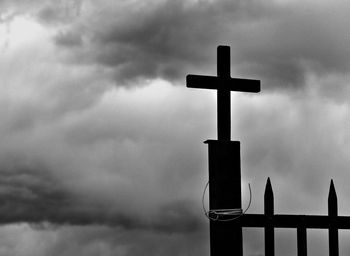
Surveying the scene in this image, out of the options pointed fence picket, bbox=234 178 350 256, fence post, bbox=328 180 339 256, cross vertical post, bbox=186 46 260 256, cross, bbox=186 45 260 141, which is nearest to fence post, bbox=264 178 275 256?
pointed fence picket, bbox=234 178 350 256

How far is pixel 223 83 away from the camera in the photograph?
8672 mm

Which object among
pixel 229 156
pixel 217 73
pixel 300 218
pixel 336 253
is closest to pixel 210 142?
pixel 229 156

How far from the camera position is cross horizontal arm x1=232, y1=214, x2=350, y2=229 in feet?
28.0

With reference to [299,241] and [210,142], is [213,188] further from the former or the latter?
[299,241]

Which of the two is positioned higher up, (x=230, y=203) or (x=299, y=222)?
(x=230, y=203)

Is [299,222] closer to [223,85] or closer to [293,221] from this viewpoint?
[293,221]

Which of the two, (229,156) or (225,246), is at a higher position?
(229,156)

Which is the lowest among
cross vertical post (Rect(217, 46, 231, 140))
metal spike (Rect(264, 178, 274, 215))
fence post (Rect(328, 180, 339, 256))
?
fence post (Rect(328, 180, 339, 256))

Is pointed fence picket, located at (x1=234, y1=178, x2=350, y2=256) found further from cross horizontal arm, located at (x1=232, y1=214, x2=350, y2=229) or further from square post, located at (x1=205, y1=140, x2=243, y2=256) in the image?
square post, located at (x1=205, y1=140, x2=243, y2=256)

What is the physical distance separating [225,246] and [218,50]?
9.26 feet

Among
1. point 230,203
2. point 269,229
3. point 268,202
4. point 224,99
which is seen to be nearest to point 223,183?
point 230,203

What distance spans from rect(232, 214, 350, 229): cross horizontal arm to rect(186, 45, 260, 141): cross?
119cm

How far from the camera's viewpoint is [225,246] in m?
8.30

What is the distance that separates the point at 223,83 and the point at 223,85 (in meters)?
0.03
